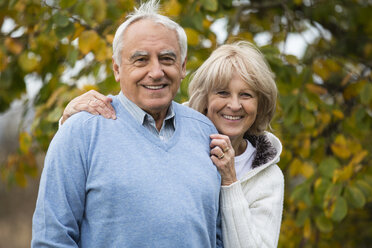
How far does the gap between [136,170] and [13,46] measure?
2308 mm

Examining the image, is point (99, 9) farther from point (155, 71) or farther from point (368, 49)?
point (368, 49)

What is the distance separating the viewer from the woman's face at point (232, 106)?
2.38 metres

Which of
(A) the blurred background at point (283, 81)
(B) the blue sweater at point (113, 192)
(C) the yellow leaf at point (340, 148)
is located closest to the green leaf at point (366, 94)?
(A) the blurred background at point (283, 81)

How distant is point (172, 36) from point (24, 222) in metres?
8.16

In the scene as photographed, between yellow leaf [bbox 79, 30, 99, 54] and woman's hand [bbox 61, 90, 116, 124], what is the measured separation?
1146 millimetres

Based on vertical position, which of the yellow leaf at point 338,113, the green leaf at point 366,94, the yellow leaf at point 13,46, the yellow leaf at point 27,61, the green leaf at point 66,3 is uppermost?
the green leaf at point 66,3

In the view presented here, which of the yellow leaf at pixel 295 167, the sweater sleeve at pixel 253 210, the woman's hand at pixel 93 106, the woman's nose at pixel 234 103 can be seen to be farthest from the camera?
the yellow leaf at pixel 295 167

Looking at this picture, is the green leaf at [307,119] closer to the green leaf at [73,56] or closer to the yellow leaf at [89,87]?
the yellow leaf at [89,87]

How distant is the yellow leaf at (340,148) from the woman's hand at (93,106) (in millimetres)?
2147

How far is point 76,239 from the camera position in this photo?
1777 mm

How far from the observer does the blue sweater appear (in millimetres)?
1717

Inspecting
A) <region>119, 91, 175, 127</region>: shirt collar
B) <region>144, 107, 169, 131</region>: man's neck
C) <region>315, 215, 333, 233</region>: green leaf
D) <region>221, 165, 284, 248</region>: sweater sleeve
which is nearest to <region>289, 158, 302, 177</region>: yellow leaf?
<region>315, 215, 333, 233</region>: green leaf

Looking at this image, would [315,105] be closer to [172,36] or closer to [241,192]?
[241,192]

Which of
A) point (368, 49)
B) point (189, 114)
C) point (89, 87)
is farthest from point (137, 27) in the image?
point (368, 49)
